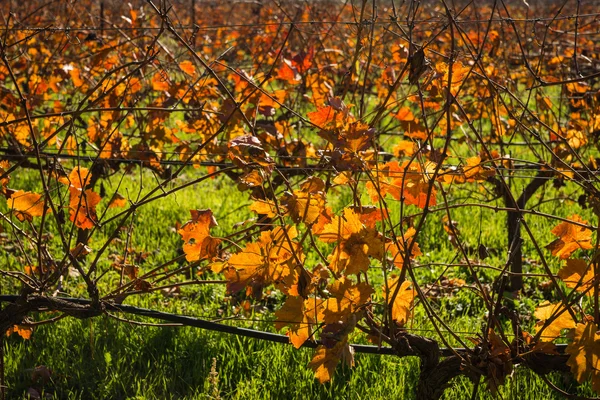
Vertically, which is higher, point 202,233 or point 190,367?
point 202,233

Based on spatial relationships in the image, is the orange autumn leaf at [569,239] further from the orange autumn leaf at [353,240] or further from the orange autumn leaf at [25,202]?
the orange autumn leaf at [25,202]

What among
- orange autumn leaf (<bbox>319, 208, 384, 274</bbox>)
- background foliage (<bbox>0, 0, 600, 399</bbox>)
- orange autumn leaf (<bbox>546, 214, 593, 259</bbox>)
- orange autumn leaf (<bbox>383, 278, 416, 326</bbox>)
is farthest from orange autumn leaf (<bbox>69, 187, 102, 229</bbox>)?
orange autumn leaf (<bbox>546, 214, 593, 259</bbox>)

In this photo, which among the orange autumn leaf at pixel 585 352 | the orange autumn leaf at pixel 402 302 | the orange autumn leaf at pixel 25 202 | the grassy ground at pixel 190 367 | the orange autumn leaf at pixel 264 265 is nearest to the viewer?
the orange autumn leaf at pixel 585 352

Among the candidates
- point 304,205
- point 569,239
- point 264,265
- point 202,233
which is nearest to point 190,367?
point 202,233

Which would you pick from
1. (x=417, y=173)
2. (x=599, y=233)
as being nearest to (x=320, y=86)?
(x=417, y=173)

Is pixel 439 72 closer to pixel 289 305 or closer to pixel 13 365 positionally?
pixel 289 305

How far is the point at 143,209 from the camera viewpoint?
445 cm

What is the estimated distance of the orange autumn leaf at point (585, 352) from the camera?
5.46 feet

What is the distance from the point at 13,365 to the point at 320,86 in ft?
5.85

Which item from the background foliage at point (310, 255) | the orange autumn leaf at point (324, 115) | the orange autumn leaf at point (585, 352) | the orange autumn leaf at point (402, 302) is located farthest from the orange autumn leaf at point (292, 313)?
the orange autumn leaf at point (585, 352)

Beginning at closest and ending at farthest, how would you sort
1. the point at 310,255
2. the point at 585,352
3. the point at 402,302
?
the point at 585,352 → the point at 402,302 → the point at 310,255

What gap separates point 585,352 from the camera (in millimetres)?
1666

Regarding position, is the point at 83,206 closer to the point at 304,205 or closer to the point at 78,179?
the point at 78,179

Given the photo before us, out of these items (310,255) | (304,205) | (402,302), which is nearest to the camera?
(304,205)
